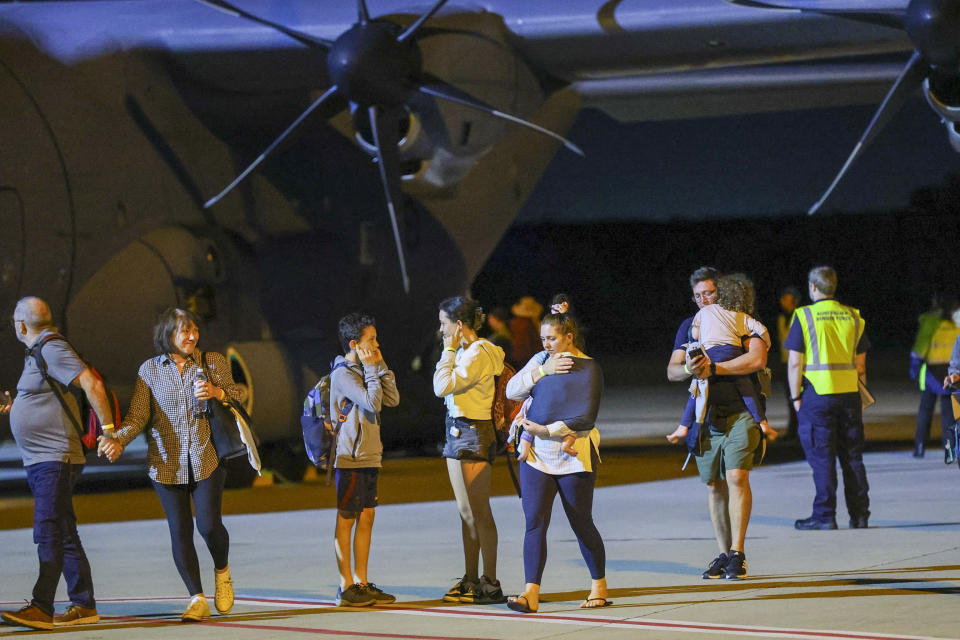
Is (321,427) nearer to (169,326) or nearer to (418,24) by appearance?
(169,326)

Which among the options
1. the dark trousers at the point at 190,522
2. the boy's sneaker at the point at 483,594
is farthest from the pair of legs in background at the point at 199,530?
the boy's sneaker at the point at 483,594

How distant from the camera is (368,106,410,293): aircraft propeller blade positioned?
11.8 metres

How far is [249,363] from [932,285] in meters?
36.5

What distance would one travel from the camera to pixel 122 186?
11.7 m

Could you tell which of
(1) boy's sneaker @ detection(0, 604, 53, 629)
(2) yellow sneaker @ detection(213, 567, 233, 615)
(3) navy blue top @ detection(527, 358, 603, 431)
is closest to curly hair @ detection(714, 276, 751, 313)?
(3) navy blue top @ detection(527, 358, 603, 431)

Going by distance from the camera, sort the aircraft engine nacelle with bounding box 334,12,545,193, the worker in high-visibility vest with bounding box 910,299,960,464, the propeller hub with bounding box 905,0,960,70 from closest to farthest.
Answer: the propeller hub with bounding box 905,0,960,70, the aircraft engine nacelle with bounding box 334,12,545,193, the worker in high-visibility vest with bounding box 910,299,960,464

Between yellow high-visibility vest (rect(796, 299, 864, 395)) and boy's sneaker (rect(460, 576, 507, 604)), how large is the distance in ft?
10.4

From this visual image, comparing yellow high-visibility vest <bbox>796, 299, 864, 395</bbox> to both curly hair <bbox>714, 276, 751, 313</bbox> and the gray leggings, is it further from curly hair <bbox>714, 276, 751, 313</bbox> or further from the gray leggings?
the gray leggings

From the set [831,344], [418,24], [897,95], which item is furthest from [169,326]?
[897,95]

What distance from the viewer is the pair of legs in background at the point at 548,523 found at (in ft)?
20.1

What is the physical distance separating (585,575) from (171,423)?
2239 mm

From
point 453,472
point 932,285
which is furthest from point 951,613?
point 932,285

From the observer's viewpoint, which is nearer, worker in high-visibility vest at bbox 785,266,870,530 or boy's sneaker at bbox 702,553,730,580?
boy's sneaker at bbox 702,553,730,580

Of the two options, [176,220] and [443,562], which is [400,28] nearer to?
[176,220]
